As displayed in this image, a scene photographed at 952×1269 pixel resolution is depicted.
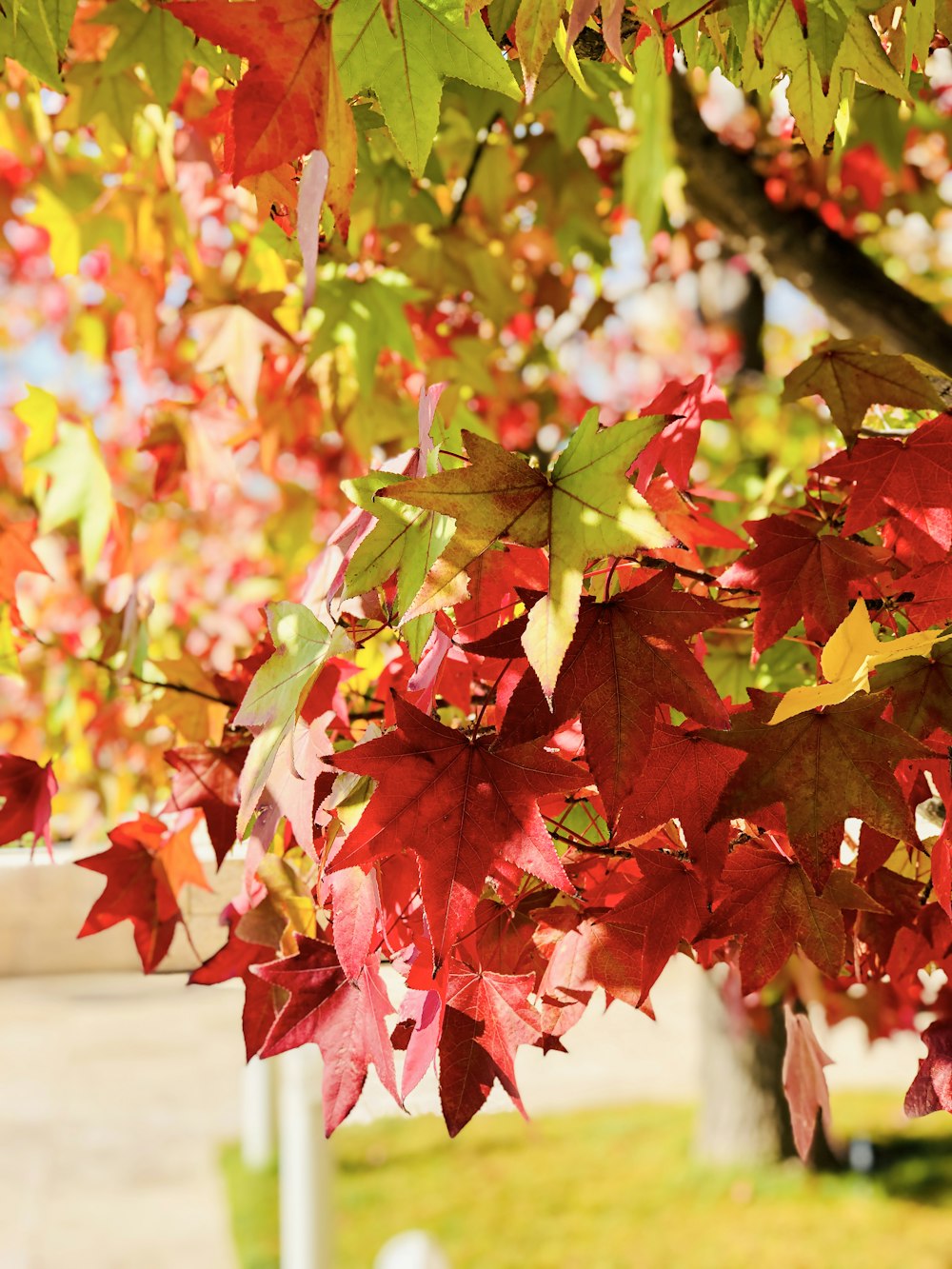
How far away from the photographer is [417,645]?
27.1 inches

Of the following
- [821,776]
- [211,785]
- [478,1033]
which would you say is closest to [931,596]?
[821,776]

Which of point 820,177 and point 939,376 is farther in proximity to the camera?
point 820,177

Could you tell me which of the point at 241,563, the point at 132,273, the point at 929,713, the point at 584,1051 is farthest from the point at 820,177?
the point at 584,1051

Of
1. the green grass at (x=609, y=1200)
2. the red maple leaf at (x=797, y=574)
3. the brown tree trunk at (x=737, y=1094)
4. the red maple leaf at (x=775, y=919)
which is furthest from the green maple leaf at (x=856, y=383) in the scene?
the brown tree trunk at (x=737, y=1094)

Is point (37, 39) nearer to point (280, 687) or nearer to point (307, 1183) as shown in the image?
point (280, 687)

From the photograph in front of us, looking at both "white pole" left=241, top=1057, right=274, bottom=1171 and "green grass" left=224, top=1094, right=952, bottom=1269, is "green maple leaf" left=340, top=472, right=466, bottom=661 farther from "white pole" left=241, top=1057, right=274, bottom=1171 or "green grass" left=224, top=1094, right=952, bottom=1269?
"white pole" left=241, top=1057, right=274, bottom=1171

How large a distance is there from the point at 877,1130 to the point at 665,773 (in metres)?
3.46

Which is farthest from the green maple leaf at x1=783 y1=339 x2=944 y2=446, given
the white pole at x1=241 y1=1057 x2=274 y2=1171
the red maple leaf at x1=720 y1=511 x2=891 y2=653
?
the white pole at x1=241 y1=1057 x2=274 y2=1171

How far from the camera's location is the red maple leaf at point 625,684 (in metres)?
0.63

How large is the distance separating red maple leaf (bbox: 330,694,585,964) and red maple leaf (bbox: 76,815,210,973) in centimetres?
50

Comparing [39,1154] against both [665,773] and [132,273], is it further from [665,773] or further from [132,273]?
[665,773]

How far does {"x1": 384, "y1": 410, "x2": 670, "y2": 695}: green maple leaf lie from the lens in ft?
1.94

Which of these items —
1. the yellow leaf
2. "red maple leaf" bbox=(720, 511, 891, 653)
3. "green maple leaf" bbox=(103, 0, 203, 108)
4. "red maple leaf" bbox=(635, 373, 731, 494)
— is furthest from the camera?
"green maple leaf" bbox=(103, 0, 203, 108)

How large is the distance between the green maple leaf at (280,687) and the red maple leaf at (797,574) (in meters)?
0.30
